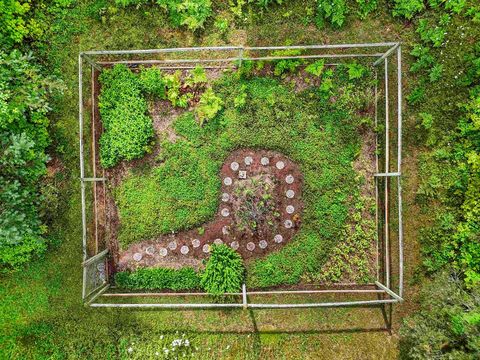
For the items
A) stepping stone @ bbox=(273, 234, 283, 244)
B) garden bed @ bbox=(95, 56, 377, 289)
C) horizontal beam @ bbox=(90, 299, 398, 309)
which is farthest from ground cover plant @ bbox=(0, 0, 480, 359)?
stepping stone @ bbox=(273, 234, 283, 244)

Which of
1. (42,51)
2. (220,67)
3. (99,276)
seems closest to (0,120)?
(42,51)

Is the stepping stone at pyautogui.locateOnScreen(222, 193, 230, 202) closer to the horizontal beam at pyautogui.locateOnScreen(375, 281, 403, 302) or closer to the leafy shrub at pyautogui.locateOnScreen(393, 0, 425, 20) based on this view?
the horizontal beam at pyautogui.locateOnScreen(375, 281, 403, 302)

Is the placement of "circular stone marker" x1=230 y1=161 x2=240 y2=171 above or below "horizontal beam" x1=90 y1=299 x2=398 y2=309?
above

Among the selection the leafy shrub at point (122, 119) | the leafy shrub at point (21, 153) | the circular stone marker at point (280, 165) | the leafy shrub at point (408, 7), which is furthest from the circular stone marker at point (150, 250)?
the leafy shrub at point (408, 7)

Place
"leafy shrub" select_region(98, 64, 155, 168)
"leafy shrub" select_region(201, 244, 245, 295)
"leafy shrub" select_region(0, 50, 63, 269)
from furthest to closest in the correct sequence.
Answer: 1. "leafy shrub" select_region(98, 64, 155, 168)
2. "leafy shrub" select_region(201, 244, 245, 295)
3. "leafy shrub" select_region(0, 50, 63, 269)

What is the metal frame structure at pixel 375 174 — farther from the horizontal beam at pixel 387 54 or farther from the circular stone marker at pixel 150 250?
the circular stone marker at pixel 150 250

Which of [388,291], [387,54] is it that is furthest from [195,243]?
[387,54]
